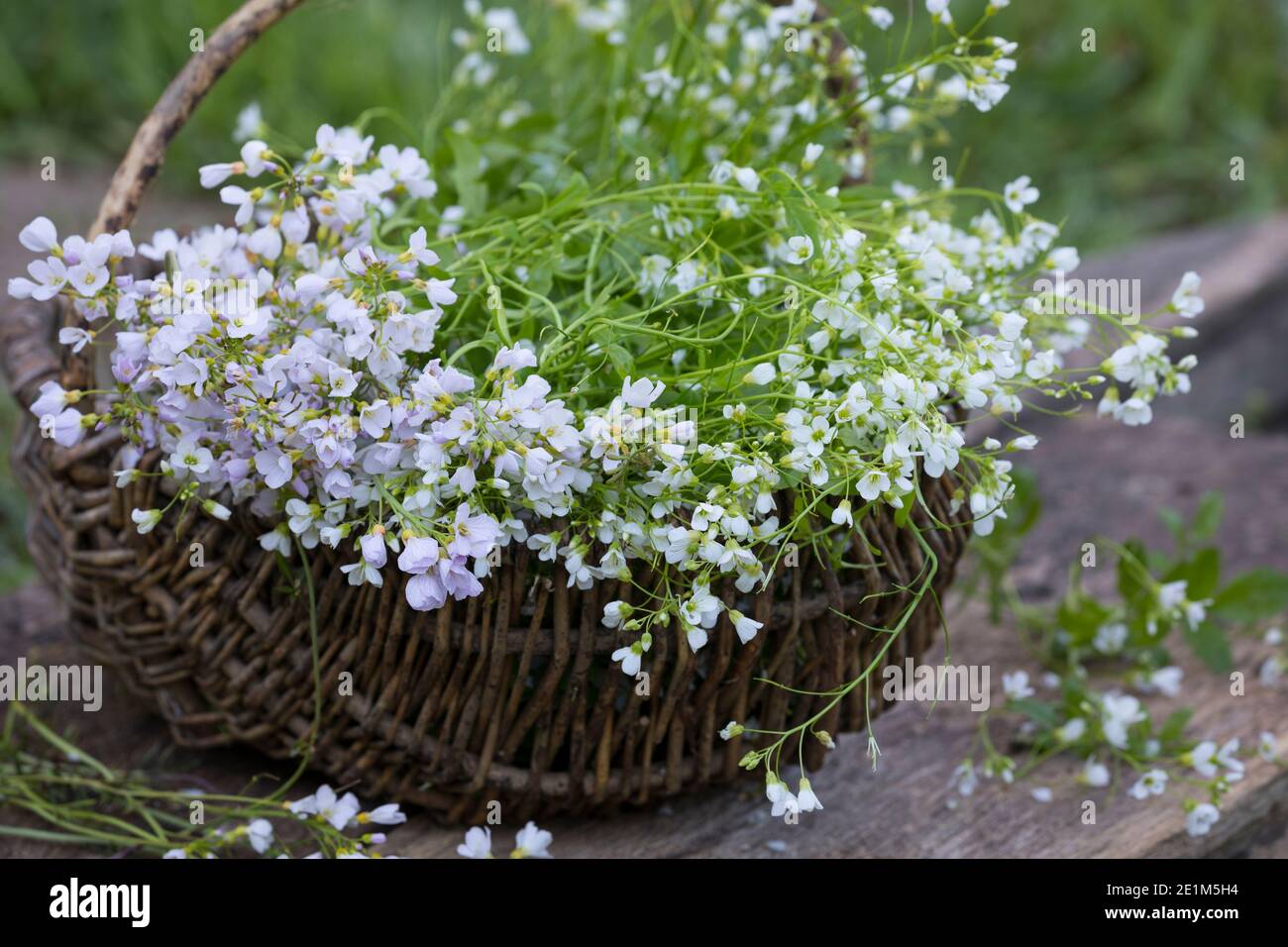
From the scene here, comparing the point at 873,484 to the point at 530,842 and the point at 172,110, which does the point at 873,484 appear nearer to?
the point at 530,842

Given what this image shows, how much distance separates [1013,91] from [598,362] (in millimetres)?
3033

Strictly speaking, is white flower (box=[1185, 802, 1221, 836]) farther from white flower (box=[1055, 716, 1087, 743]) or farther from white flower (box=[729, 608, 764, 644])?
white flower (box=[729, 608, 764, 644])

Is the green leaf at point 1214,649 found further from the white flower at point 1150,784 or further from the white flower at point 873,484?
the white flower at point 873,484

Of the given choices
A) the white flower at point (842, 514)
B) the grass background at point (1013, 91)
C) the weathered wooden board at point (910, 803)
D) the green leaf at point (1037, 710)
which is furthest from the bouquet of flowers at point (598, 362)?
the grass background at point (1013, 91)

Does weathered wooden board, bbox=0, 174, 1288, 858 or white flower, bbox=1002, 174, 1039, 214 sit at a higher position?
white flower, bbox=1002, 174, 1039, 214

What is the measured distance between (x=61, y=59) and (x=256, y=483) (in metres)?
2.79

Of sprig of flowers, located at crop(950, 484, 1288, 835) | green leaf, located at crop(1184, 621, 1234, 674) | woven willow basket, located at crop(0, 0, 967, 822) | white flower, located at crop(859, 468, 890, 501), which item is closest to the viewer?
white flower, located at crop(859, 468, 890, 501)

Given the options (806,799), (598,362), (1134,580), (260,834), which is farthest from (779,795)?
(1134,580)

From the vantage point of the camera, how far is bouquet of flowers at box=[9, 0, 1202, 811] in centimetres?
82

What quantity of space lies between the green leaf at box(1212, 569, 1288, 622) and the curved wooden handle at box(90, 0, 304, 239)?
1066 mm

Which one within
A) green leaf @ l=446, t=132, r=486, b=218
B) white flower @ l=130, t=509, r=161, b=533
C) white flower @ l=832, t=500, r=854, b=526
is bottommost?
white flower @ l=832, t=500, r=854, b=526

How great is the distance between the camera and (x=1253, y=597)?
52.4 inches

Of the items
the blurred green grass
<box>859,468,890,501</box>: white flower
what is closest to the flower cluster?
<box>859,468,890,501</box>: white flower
